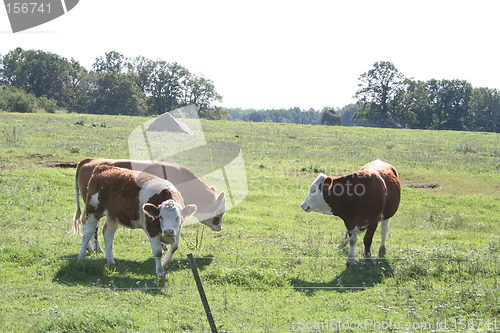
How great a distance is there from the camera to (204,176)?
23.0m

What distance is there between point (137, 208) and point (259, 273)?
9.14ft

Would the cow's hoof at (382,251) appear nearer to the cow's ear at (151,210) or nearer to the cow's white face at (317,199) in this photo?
the cow's white face at (317,199)

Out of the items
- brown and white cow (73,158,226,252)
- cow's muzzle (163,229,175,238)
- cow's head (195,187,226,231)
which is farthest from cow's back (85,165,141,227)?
cow's head (195,187,226,231)

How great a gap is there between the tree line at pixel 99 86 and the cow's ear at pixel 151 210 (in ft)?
243

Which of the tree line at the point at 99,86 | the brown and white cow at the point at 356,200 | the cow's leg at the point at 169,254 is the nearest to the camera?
the cow's leg at the point at 169,254

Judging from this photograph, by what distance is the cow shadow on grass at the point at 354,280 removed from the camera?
9664mm

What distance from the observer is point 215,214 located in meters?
13.2

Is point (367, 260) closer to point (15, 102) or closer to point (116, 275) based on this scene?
point (116, 275)

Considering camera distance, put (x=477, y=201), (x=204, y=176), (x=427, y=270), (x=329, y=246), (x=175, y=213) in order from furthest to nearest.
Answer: (x=204, y=176)
(x=477, y=201)
(x=329, y=246)
(x=427, y=270)
(x=175, y=213)

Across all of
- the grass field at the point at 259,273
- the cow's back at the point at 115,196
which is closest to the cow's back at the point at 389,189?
the grass field at the point at 259,273

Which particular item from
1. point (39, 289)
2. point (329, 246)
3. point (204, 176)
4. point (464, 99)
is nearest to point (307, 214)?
point (329, 246)

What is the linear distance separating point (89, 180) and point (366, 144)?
33350 mm

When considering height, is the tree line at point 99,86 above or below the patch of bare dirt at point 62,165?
above

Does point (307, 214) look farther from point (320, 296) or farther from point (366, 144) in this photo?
point (366, 144)
